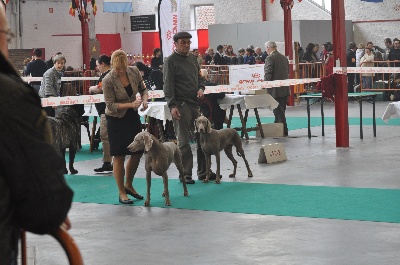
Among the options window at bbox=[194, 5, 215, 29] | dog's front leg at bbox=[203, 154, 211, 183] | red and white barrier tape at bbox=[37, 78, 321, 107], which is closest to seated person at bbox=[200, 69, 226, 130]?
red and white barrier tape at bbox=[37, 78, 321, 107]

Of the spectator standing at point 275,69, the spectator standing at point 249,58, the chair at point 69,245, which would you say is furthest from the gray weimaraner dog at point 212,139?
the spectator standing at point 249,58

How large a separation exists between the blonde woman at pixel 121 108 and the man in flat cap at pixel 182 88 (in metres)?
0.80

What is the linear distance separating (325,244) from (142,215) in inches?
78.9

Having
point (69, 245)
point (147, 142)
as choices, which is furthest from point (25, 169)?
point (147, 142)

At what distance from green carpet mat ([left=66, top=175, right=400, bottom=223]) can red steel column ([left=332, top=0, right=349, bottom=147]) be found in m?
3.44

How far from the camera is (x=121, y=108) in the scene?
770 centimetres

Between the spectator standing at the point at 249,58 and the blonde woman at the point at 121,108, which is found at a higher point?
the spectator standing at the point at 249,58

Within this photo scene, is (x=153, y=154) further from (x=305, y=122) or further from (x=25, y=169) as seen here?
(x=305, y=122)

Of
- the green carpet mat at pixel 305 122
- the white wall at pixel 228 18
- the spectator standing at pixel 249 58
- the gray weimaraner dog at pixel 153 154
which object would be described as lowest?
the green carpet mat at pixel 305 122

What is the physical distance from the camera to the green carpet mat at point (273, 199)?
7.01 meters

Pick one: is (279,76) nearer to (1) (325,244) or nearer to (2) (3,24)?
(1) (325,244)

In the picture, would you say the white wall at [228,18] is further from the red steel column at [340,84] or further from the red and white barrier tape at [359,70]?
the red steel column at [340,84]

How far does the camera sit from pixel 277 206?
740 centimetres

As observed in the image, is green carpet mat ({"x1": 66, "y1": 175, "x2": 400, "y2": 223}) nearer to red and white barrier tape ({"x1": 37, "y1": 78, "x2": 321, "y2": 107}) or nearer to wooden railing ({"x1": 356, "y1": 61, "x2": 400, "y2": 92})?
red and white barrier tape ({"x1": 37, "y1": 78, "x2": 321, "y2": 107})
